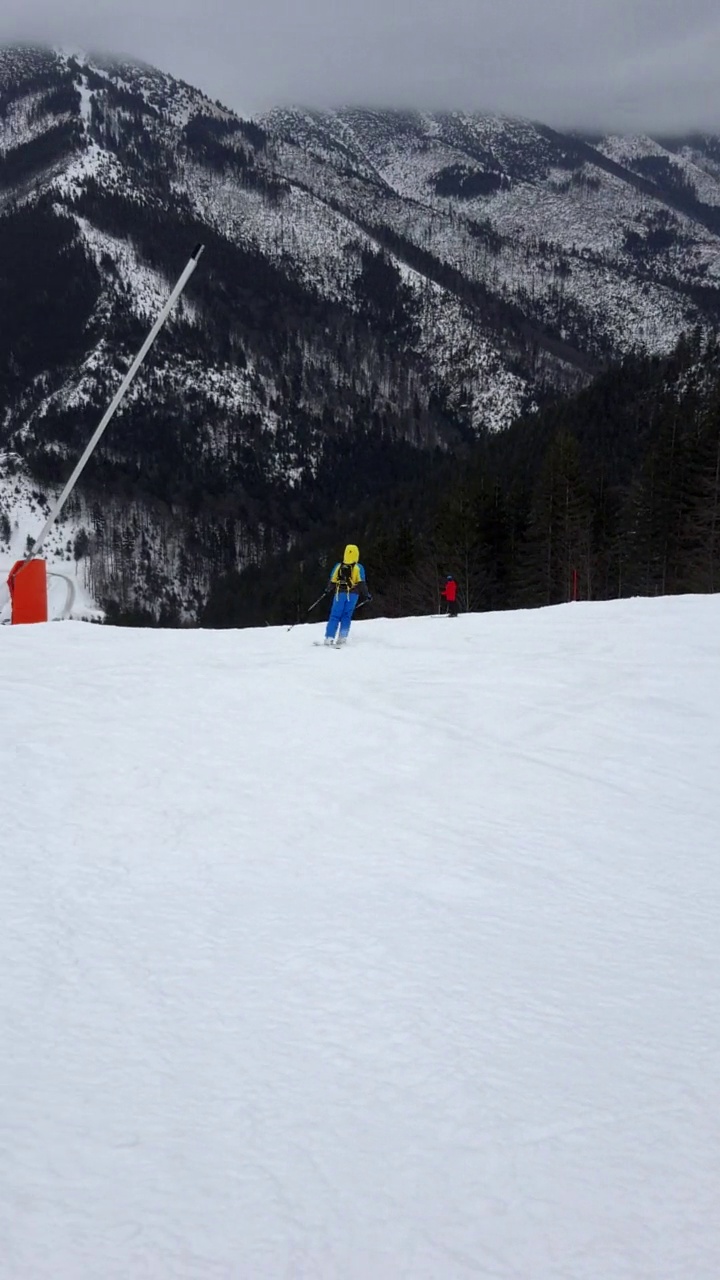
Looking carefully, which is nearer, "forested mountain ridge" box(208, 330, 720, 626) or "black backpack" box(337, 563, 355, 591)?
"black backpack" box(337, 563, 355, 591)

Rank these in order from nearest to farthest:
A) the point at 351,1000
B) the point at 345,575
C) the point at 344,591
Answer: the point at 351,1000 < the point at 345,575 < the point at 344,591

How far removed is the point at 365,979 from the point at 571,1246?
5.98ft

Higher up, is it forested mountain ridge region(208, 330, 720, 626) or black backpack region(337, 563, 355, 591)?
forested mountain ridge region(208, 330, 720, 626)

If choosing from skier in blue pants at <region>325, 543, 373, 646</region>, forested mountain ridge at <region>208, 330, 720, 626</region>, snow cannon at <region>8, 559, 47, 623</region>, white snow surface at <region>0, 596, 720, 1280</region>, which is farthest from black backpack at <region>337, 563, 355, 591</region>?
forested mountain ridge at <region>208, 330, 720, 626</region>

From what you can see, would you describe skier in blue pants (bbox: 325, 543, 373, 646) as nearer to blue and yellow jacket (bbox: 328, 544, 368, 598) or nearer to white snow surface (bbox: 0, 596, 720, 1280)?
blue and yellow jacket (bbox: 328, 544, 368, 598)

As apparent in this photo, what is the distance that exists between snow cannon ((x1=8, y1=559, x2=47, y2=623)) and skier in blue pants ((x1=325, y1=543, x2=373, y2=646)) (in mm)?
6230

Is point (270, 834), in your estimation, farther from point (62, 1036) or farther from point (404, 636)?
point (404, 636)

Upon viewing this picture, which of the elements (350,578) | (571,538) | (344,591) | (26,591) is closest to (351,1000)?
(350,578)

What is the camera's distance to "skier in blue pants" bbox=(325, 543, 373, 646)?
1476 centimetres

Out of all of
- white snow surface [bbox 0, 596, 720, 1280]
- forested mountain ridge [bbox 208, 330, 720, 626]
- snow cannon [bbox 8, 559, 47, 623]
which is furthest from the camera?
forested mountain ridge [bbox 208, 330, 720, 626]

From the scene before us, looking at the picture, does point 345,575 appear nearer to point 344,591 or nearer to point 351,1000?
point 344,591

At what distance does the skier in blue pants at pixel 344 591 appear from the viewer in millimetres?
14758

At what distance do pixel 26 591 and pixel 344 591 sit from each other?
6.85 m

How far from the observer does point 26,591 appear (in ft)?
55.3
